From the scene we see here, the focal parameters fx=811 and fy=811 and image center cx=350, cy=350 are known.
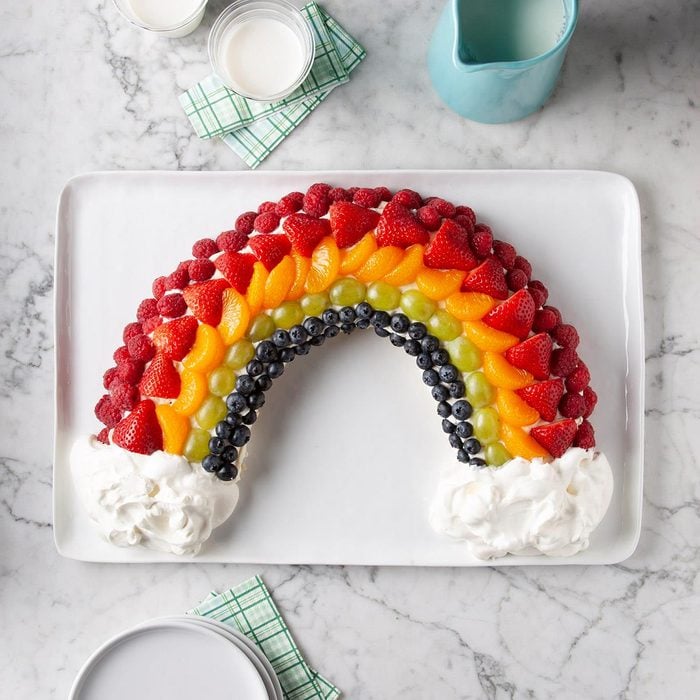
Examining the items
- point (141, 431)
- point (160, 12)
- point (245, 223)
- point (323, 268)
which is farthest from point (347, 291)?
point (160, 12)

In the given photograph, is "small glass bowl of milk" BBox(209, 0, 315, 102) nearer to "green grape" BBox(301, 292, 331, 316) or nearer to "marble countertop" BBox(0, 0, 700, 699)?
"marble countertop" BBox(0, 0, 700, 699)

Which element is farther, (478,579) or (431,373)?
(478,579)

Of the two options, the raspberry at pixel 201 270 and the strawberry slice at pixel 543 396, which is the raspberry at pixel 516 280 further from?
the raspberry at pixel 201 270

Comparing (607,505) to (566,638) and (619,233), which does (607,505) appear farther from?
(619,233)

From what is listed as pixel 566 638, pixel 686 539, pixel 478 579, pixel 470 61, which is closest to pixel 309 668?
pixel 478 579

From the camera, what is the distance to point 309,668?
181cm

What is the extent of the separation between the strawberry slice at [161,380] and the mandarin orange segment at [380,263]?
1.35 ft

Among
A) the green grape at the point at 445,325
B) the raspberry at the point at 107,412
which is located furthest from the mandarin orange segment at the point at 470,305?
the raspberry at the point at 107,412

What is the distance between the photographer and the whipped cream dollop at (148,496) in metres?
1.59

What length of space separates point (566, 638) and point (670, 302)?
0.79 meters

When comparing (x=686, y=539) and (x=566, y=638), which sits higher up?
(x=686, y=539)

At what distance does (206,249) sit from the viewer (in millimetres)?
1676

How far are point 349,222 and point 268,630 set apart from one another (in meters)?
0.92

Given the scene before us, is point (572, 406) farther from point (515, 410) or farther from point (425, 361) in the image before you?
point (425, 361)
